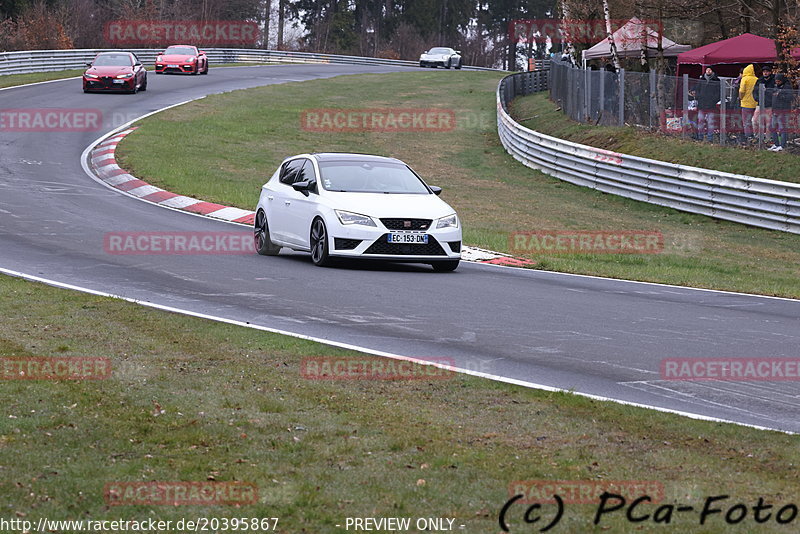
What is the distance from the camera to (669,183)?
84.7 ft

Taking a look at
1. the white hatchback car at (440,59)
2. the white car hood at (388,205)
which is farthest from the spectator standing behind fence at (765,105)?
the white hatchback car at (440,59)

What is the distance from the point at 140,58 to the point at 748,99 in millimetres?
42133

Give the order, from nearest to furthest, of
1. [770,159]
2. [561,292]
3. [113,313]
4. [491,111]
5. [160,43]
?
[113,313], [561,292], [770,159], [491,111], [160,43]

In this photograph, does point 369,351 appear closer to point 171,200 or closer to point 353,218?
point 353,218

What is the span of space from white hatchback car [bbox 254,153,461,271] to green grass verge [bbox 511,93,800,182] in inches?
441

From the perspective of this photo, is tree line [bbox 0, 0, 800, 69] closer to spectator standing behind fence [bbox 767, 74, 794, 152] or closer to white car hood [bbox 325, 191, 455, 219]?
spectator standing behind fence [bbox 767, 74, 794, 152]

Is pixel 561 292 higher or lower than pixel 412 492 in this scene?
lower

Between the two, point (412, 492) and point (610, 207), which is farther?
point (610, 207)

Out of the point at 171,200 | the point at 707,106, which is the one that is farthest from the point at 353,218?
the point at 707,106

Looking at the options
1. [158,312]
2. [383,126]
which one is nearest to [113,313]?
[158,312]

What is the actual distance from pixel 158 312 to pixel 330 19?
3827 inches

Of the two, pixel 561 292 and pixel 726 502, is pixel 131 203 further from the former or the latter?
pixel 726 502

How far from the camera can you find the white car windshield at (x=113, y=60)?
42125mm

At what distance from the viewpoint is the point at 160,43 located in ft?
238
